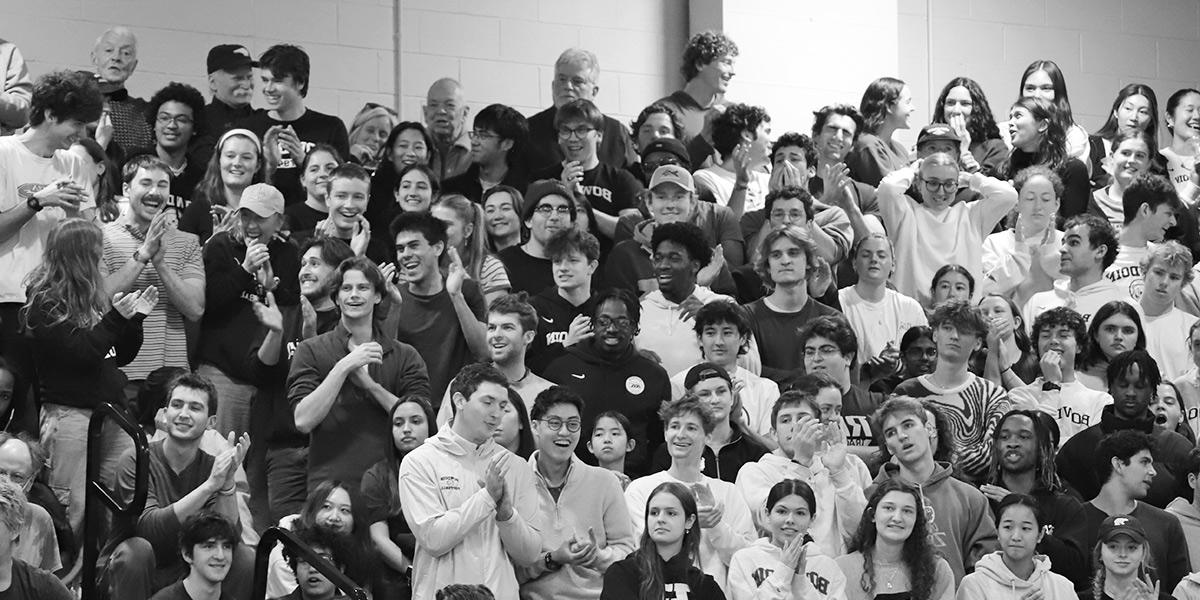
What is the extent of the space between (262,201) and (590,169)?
7.05 ft

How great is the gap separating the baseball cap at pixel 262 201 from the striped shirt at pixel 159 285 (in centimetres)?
37

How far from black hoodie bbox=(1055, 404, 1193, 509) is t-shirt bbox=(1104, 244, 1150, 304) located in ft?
5.08

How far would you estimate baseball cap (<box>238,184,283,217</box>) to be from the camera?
863cm

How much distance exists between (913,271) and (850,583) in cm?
308

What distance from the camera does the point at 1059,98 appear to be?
39.3 ft

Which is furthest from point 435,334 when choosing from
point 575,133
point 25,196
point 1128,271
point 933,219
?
point 1128,271

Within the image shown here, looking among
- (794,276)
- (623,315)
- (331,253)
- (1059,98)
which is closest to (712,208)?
(794,276)

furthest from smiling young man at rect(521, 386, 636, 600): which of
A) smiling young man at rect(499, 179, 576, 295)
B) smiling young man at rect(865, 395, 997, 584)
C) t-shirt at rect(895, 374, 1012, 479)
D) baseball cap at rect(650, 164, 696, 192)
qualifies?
baseball cap at rect(650, 164, 696, 192)

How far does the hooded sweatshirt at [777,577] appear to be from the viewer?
7.22 metres

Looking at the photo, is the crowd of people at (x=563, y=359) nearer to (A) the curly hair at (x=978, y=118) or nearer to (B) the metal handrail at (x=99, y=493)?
(B) the metal handrail at (x=99, y=493)

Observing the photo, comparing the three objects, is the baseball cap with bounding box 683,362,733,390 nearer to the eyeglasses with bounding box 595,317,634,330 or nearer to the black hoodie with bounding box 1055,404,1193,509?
the eyeglasses with bounding box 595,317,634,330

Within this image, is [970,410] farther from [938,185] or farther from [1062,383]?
[938,185]

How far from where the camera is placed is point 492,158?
1021 cm

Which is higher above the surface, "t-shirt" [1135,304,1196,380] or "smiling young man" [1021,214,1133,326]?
"smiling young man" [1021,214,1133,326]
